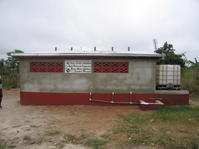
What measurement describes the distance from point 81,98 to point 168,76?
4.57 meters

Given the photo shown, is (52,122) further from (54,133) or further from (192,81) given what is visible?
(192,81)

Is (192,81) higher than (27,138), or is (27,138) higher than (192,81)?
(192,81)

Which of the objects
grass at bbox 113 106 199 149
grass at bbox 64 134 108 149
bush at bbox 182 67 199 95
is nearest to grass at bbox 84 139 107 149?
grass at bbox 64 134 108 149

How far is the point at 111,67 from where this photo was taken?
29.6ft

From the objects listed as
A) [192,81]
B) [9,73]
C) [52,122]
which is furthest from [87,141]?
[9,73]

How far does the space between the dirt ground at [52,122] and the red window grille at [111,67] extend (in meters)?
1.78

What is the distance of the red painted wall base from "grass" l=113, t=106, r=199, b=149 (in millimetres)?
1722

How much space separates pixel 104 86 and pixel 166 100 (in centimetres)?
319

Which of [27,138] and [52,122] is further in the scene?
[52,122]

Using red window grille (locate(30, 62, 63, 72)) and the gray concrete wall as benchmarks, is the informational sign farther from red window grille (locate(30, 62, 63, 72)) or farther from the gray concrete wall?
red window grille (locate(30, 62, 63, 72))

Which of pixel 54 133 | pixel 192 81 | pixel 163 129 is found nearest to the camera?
pixel 54 133

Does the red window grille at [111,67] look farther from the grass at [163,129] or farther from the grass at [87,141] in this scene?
the grass at [87,141]

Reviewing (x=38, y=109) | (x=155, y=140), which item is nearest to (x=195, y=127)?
(x=155, y=140)

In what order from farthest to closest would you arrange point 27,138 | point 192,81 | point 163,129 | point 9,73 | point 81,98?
1. point 9,73
2. point 192,81
3. point 81,98
4. point 163,129
5. point 27,138
